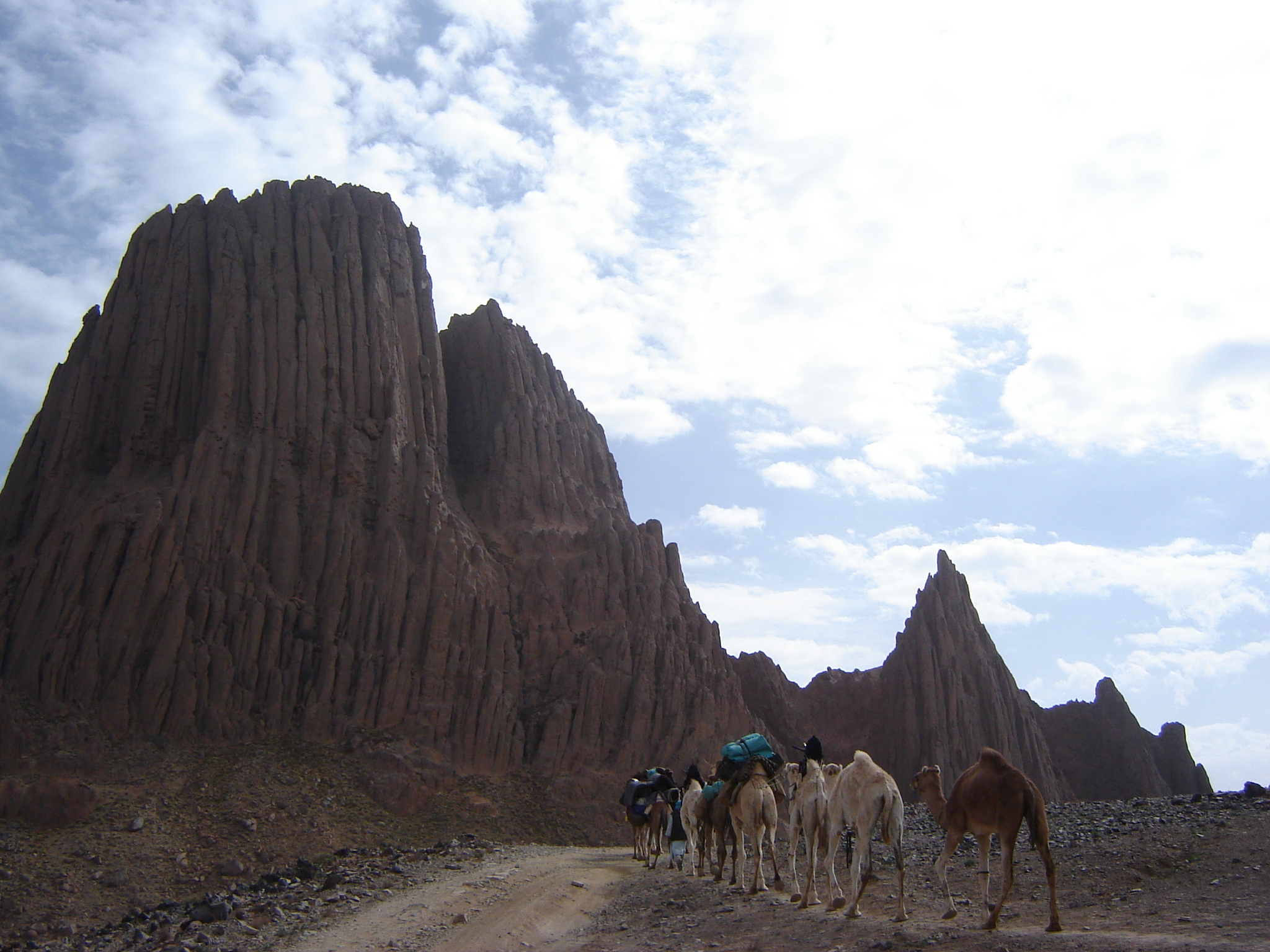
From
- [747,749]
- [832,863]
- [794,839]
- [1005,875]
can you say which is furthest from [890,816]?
[747,749]

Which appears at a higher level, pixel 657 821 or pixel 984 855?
pixel 984 855

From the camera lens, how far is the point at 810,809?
17188 mm

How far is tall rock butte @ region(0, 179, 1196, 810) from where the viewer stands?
38.6 m

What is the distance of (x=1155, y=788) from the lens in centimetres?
5662

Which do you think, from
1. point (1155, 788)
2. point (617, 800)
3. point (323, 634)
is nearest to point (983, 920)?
point (617, 800)

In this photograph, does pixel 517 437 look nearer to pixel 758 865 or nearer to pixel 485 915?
pixel 485 915

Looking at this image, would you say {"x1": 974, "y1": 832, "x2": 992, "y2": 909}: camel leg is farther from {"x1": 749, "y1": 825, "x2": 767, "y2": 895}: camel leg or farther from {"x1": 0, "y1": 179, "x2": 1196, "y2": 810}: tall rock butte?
{"x1": 0, "y1": 179, "x2": 1196, "y2": 810}: tall rock butte

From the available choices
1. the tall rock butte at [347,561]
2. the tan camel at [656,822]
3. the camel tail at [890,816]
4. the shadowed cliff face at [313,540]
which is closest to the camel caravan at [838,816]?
the camel tail at [890,816]

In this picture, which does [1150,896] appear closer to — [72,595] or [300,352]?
[72,595]

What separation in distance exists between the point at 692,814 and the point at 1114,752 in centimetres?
4645

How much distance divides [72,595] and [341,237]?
23724 millimetres

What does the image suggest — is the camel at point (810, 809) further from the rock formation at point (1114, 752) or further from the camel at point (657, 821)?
the rock formation at point (1114, 752)

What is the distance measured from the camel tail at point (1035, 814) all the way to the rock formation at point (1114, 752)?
51419 millimetres

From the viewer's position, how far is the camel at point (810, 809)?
54.2 ft
